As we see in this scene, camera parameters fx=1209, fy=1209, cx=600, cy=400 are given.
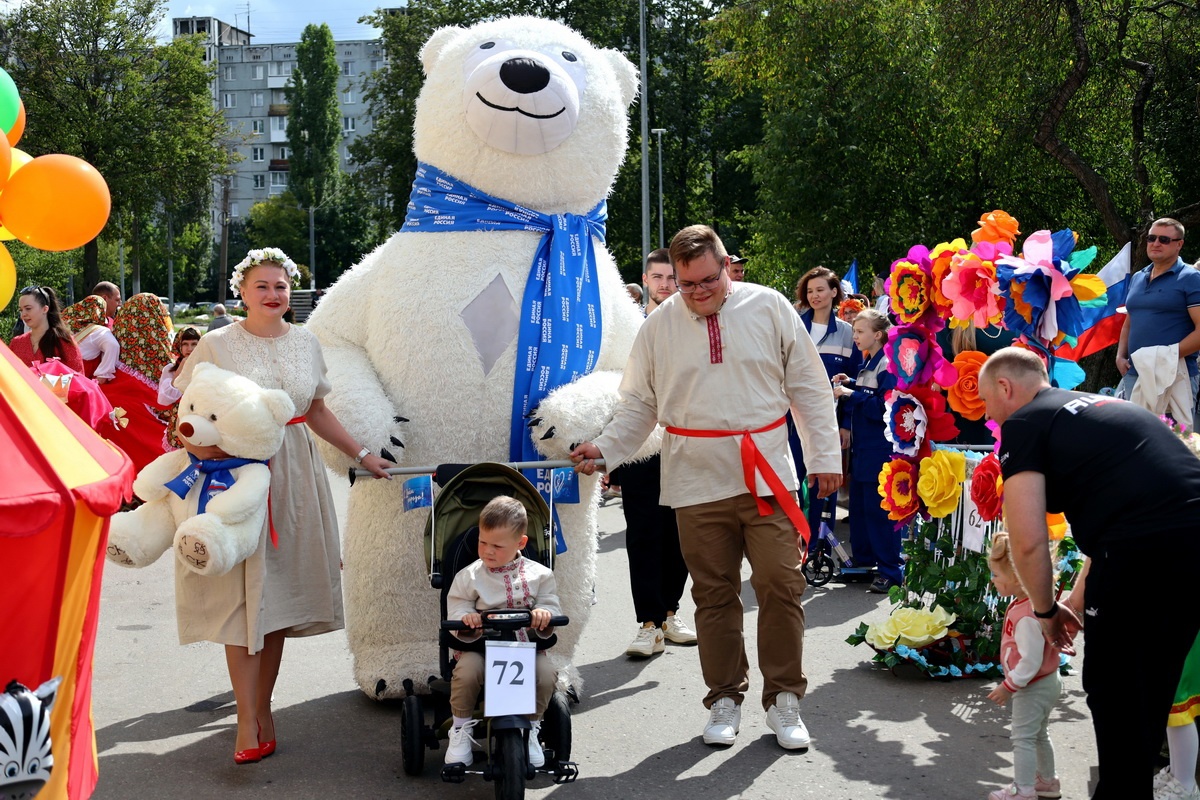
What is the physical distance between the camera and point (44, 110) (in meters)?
30.2

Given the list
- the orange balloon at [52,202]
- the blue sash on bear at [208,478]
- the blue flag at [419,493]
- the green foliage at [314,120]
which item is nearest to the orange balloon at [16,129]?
the orange balloon at [52,202]

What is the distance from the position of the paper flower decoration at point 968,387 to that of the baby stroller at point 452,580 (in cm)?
190

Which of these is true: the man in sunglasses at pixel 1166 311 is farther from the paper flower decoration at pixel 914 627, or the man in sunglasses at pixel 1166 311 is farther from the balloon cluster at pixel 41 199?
the balloon cluster at pixel 41 199

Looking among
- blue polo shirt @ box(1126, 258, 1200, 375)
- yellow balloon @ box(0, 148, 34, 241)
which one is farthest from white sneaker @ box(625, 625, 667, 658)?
blue polo shirt @ box(1126, 258, 1200, 375)

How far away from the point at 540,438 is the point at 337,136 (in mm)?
69605

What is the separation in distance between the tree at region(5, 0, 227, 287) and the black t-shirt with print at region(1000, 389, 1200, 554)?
2966 centimetres

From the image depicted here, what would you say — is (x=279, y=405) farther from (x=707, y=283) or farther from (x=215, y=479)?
(x=707, y=283)

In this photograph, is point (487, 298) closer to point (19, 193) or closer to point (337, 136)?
point (19, 193)

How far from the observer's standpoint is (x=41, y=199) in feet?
10.1

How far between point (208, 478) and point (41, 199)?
1.51m

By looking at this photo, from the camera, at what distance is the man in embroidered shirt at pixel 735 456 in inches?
179

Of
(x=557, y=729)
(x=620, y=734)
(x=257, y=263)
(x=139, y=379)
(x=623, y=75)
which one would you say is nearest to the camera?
(x=557, y=729)

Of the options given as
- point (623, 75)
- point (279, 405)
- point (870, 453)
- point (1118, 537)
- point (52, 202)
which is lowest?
point (870, 453)

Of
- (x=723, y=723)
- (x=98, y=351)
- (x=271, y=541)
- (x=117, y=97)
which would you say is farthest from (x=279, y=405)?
(x=117, y=97)
